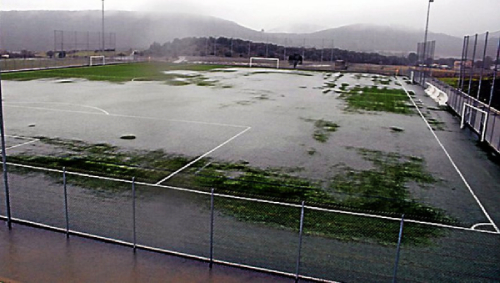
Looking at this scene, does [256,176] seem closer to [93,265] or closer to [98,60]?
[93,265]

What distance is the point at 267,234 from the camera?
1139cm

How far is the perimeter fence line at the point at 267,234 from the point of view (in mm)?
9805

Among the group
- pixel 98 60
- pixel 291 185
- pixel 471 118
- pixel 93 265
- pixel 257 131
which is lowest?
pixel 93 265

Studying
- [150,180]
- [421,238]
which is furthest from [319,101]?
[421,238]

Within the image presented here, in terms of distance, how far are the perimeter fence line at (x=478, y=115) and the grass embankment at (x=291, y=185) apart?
20.4 feet

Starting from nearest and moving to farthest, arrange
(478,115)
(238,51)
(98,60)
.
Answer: (478,115), (98,60), (238,51)

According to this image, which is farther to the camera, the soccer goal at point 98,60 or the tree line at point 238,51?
the tree line at point 238,51

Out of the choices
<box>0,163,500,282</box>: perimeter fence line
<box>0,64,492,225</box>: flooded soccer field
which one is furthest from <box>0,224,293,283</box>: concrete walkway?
<box>0,64,492,225</box>: flooded soccer field

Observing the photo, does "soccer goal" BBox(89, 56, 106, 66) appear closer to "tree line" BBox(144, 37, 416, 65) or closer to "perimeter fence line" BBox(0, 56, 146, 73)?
"perimeter fence line" BBox(0, 56, 146, 73)

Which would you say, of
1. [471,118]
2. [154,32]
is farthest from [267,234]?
[154,32]

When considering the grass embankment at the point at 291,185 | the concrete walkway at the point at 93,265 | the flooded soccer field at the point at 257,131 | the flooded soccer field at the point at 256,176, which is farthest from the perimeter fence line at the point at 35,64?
the concrete walkway at the point at 93,265

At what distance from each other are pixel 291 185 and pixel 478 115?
20.0 meters

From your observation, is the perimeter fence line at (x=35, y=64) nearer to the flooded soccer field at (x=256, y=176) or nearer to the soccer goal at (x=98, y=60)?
the soccer goal at (x=98, y=60)

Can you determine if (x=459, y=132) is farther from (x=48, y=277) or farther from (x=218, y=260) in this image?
(x=48, y=277)
